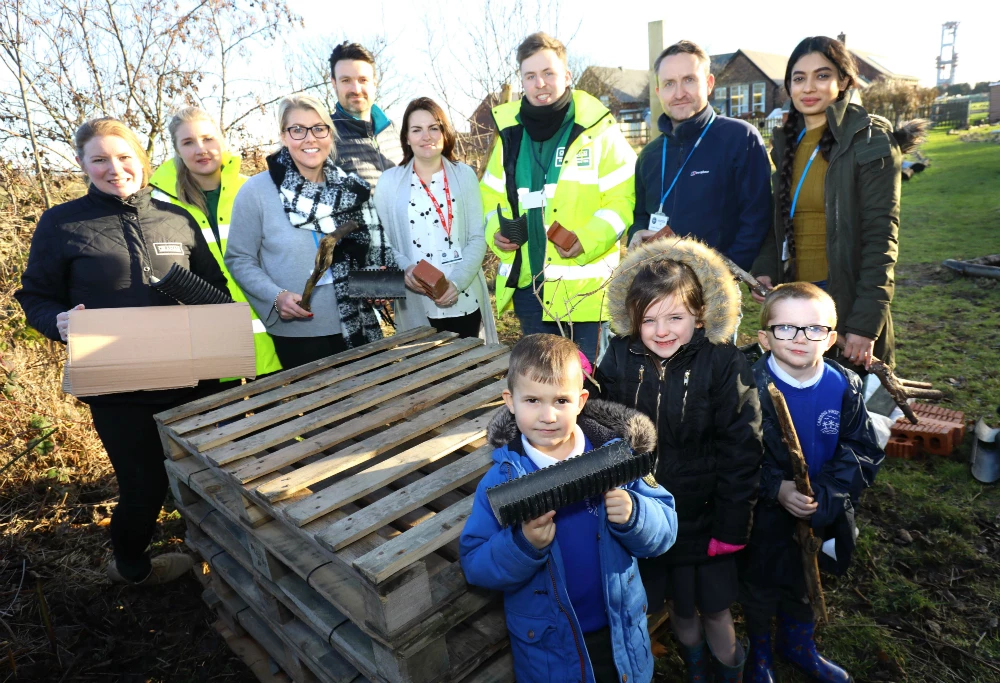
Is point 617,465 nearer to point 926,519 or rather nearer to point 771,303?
point 771,303

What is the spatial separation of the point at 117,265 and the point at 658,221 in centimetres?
253

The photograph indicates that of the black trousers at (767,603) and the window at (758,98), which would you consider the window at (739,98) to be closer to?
the window at (758,98)

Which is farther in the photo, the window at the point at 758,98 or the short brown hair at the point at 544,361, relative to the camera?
the window at the point at 758,98

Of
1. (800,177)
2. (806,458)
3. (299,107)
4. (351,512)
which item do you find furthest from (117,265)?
(800,177)

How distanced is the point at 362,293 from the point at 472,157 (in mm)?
6206

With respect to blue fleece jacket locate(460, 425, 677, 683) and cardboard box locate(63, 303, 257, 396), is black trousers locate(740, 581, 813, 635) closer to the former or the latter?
blue fleece jacket locate(460, 425, 677, 683)

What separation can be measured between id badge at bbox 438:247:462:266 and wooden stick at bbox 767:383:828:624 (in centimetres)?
200

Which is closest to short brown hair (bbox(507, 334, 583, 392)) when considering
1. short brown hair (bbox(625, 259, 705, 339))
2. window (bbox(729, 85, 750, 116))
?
short brown hair (bbox(625, 259, 705, 339))

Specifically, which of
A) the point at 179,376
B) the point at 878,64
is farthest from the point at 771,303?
the point at 878,64

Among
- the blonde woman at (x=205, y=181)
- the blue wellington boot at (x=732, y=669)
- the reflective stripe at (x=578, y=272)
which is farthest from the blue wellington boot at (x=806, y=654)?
the blonde woman at (x=205, y=181)

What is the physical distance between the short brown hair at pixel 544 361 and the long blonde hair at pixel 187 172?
2.41 metres

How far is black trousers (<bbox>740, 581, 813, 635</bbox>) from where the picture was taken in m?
2.28

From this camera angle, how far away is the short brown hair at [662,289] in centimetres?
198

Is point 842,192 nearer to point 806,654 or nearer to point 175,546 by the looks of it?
point 806,654
